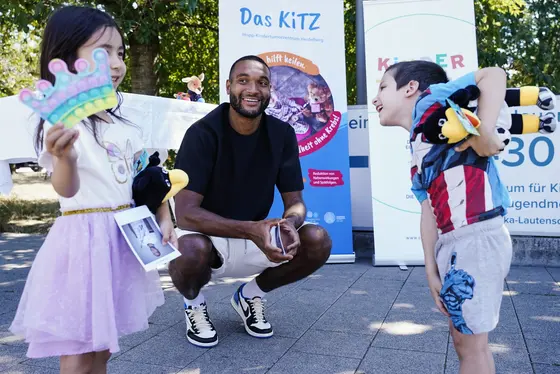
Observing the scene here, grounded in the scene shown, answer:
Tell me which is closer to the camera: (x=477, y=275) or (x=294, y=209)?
(x=477, y=275)

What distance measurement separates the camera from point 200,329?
2.77 meters

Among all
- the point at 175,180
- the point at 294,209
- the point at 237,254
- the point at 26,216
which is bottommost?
the point at 26,216

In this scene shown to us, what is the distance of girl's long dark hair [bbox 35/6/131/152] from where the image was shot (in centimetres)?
166

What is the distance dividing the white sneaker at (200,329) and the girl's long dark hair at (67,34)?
4.62 feet

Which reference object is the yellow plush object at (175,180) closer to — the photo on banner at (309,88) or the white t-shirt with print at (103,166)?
the white t-shirt with print at (103,166)

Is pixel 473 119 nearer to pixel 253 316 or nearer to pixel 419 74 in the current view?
pixel 419 74

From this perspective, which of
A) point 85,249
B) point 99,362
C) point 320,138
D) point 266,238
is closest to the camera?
point 85,249

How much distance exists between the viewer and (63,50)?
1667 mm

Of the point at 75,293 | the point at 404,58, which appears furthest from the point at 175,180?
the point at 404,58

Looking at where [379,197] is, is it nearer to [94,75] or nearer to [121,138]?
[121,138]

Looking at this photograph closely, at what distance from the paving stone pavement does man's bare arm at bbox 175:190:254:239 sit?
23.2 inches

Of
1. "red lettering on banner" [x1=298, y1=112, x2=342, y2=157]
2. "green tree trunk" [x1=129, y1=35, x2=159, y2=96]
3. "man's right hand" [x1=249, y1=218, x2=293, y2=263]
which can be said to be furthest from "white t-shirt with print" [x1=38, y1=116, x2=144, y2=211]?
"green tree trunk" [x1=129, y1=35, x2=159, y2=96]

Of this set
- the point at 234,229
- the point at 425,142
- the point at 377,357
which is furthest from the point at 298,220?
the point at 425,142

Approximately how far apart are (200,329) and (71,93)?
168 centimetres
